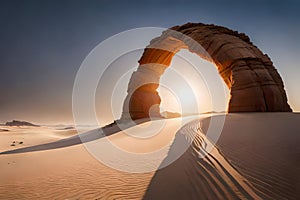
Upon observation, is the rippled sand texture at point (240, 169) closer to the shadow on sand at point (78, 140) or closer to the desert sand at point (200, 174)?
the desert sand at point (200, 174)

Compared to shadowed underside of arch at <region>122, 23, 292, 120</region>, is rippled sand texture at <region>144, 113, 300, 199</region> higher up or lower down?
lower down

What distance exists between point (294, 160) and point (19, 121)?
81.5 metres

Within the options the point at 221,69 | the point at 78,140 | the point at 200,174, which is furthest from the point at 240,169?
the point at 78,140

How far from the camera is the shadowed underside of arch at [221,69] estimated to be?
31.5 feet

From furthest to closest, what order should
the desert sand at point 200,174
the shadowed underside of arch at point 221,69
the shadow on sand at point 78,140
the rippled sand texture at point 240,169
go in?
1. the shadow on sand at point 78,140
2. the shadowed underside of arch at point 221,69
3. the desert sand at point 200,174
4. the rippled sand texture at point 240,169

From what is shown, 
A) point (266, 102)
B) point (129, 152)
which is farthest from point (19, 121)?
point (266, 102)

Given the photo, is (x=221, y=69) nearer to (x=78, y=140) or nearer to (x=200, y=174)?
(x=200, y=174)

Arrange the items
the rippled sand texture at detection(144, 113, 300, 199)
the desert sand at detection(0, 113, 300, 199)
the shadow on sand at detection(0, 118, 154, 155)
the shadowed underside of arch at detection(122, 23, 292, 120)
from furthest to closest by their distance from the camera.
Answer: the shadow on sand at detection(0, 118, 154, 155) → the shadowed underside of arch at detection(122, 23, 292, 120) → the desert sand at detection(0, 113, 300, 199) → the rippled sand texture at detection(144, 113, 300, 199)

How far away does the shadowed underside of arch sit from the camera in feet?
31.5

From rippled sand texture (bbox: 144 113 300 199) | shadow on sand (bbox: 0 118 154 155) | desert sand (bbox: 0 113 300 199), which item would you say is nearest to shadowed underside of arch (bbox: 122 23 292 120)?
shadow on sand (bbox: 0 118 154 155)

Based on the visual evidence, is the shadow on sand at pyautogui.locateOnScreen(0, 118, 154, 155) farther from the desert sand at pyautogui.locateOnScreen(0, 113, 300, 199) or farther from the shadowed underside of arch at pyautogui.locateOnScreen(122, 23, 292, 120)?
the desert sand at pyautogui.locateOnScreen(0, 113, 300, 199)

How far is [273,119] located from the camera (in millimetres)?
6855

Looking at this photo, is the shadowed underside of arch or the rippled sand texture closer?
the rippled sand texture

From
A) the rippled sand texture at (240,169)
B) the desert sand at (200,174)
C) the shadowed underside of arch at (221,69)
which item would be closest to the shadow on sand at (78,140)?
the shadowed underside of arch at (221,69)
